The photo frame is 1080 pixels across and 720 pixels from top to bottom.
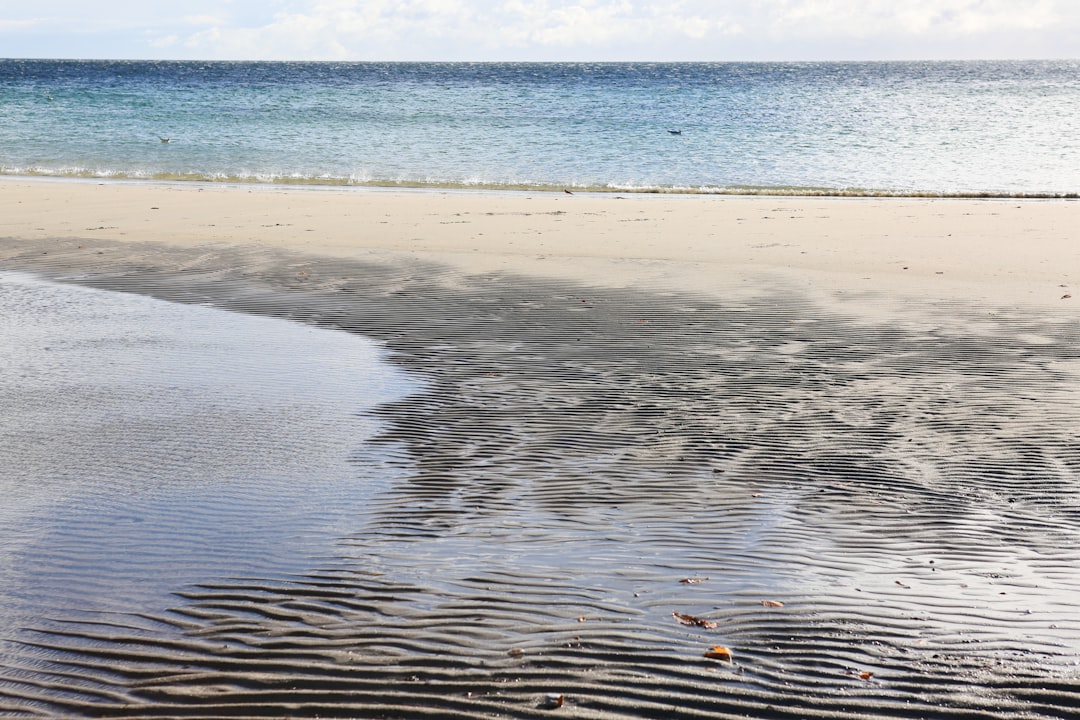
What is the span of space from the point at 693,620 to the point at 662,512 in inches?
47.2

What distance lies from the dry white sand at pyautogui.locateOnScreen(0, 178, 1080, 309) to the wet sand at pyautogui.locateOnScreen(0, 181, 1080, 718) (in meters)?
0.16

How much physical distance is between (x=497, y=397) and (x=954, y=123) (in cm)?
4118

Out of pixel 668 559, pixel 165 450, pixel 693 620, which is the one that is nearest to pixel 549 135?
pixel 165 450

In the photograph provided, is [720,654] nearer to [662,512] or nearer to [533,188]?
[662,512]

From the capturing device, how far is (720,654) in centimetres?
365

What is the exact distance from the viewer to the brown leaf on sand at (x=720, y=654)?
143 inches

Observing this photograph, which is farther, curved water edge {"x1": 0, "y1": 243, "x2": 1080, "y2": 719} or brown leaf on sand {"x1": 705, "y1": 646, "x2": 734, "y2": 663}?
brown leaf on sand {"x1": 705, "y1": 646, "x2": 734, "y2": 663}

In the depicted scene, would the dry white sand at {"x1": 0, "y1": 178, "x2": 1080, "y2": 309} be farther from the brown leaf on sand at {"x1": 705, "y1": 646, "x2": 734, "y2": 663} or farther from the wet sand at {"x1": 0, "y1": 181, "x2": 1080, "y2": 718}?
the brown leaf on sand at {"x1": 705, "y1": 646, "x2": 734, "y2": 663}

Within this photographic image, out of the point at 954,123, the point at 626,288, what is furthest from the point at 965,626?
the point at 954,123

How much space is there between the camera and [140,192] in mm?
20719

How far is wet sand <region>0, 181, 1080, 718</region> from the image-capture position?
3.50 meters

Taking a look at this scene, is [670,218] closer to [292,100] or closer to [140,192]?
[140,192]

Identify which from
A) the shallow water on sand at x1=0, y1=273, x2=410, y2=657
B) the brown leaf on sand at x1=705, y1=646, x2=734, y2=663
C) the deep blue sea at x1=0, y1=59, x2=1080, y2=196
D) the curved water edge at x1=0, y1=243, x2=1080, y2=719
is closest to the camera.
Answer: the curved water edge at x1=0, y1=243, x2=1080, y2=719

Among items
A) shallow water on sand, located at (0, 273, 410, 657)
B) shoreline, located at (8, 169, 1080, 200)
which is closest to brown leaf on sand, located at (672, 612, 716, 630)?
shallow water on sand, located at (0, 273, 410, 657)
